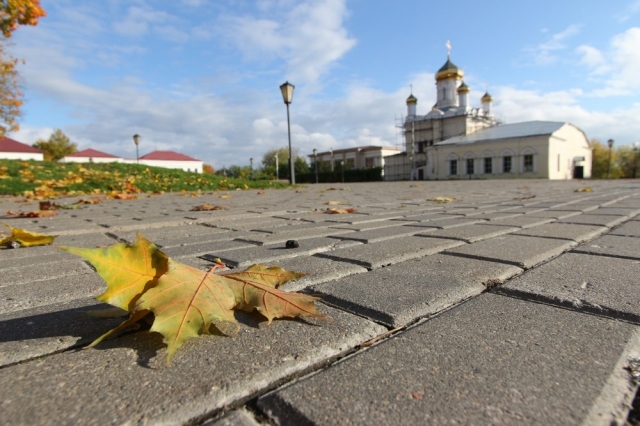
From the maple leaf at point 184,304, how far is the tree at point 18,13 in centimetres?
1200

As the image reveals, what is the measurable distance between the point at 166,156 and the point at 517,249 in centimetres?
6920

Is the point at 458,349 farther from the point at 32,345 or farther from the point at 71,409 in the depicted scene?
the point at 32,345

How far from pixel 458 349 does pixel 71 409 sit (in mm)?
710

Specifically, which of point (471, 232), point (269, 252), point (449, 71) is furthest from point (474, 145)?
point (269, 252)

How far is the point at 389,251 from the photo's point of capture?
177 centimetres

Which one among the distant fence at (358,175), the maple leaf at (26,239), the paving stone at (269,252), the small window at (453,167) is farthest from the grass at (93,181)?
the distant fence at (358,175)

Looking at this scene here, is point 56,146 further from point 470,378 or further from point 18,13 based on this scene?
point 470,378

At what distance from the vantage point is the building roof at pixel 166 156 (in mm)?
61812

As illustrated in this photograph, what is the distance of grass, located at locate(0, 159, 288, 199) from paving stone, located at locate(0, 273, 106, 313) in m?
7.33

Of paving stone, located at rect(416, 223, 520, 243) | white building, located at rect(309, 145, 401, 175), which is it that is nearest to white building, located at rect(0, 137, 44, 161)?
white building, located at rect(309, 145, 401, 175)

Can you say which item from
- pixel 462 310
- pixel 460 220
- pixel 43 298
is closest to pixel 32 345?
pixel 43 298

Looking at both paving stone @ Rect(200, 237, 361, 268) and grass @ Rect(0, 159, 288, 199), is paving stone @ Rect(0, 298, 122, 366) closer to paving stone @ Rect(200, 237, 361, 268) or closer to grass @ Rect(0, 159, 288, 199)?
paving stone @ Rect(200, 237, 361, 268)

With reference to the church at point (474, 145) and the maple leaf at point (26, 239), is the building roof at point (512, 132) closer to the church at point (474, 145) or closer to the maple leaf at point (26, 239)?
the church at point (474, 145)

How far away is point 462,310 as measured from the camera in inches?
39.6
